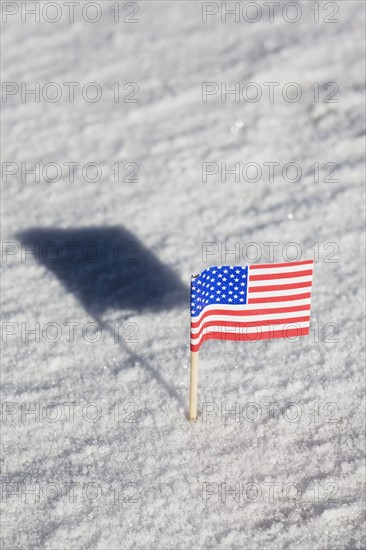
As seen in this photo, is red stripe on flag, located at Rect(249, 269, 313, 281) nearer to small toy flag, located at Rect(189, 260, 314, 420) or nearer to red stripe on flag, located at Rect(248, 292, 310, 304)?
small toy flag, located at Rect(189, 260, 314, 420)

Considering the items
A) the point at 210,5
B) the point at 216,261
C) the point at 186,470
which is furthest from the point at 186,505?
the point at 210,5

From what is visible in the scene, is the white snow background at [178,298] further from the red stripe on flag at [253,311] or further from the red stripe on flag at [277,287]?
the red stripe on flag at [277,287]

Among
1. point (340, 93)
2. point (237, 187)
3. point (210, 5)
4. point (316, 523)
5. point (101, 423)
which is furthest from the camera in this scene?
point (210, 5)

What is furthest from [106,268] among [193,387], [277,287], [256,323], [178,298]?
[277,287]

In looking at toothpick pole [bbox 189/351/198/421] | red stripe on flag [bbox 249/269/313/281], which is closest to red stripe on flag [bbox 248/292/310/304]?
red stripe on flag [bbox 249/269/313/281]

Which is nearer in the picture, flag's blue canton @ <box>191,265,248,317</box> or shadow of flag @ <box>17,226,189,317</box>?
flag's blue canton @ <box>191,265,248,317</box>

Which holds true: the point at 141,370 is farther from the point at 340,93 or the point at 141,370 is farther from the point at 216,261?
the point at 340,93
